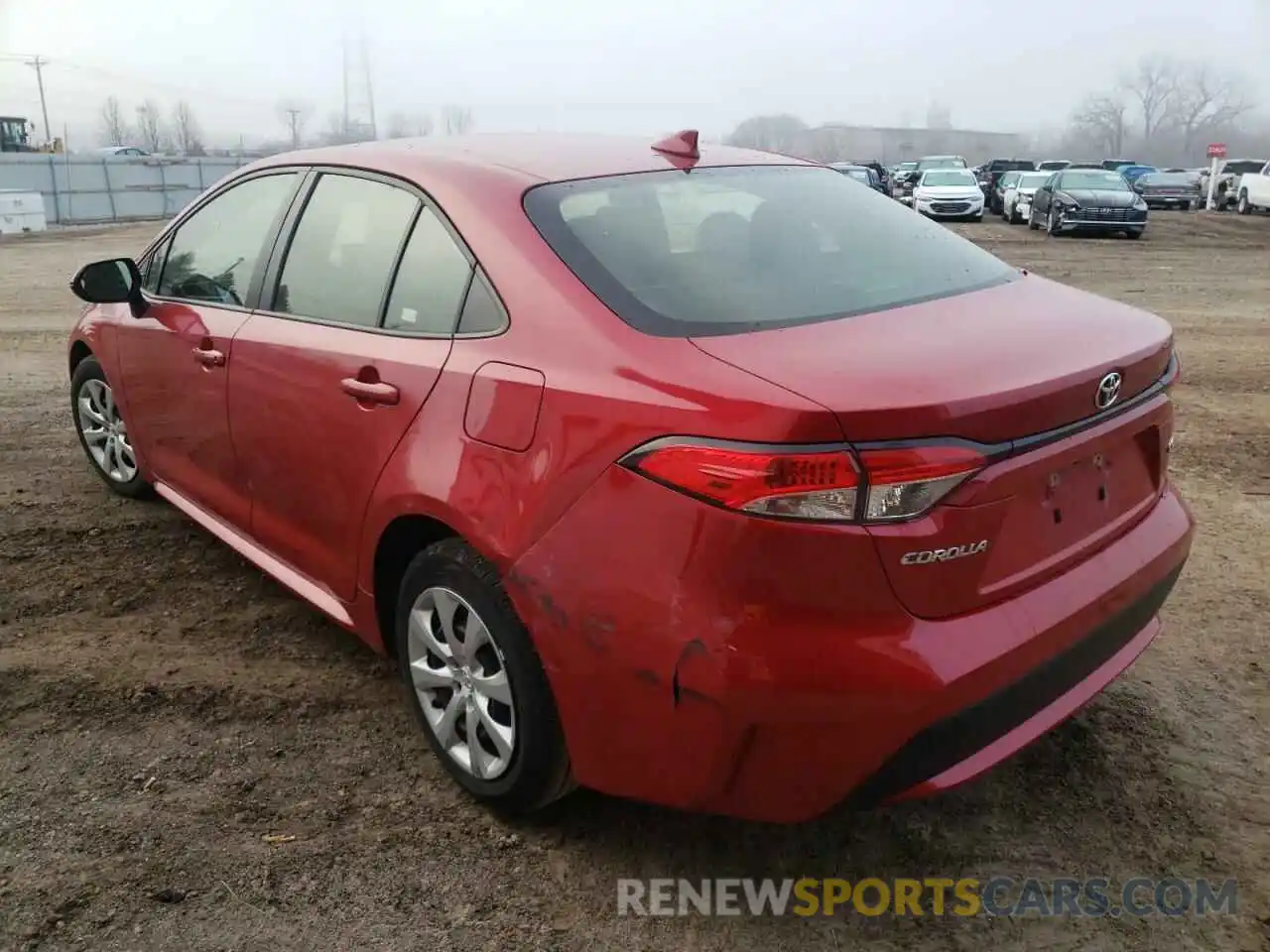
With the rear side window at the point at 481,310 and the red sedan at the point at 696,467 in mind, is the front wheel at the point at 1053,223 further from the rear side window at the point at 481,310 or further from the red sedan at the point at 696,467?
the rear side window at the point at 481,310

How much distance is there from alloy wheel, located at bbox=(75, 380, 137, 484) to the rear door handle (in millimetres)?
2231

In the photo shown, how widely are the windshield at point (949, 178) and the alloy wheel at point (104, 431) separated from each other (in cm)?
2680

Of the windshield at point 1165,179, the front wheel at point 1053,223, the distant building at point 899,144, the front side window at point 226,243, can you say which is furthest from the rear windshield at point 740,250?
the distant building at point 899,144

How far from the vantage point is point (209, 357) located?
3.53 meters

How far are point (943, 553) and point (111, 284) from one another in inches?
135

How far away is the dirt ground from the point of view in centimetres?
236

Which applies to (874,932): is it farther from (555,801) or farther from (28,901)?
(28,901)

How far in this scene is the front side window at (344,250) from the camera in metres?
2.95

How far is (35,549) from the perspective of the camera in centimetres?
446

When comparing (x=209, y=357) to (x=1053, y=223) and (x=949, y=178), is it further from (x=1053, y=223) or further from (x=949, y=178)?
(x=949, y=178)

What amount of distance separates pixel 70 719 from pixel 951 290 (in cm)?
286

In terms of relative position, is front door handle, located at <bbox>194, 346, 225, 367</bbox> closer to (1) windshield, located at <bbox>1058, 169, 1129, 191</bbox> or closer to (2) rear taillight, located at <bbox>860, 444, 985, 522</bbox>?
(2) rear taillight, located at <bbox>860, 444, 985, 522</bbox>

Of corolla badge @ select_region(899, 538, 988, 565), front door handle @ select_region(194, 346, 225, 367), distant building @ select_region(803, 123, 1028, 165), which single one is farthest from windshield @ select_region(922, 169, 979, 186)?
distant building @ select_region(803, 123, 1028, 165)

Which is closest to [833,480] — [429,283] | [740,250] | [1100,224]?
[740,250]
